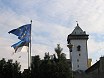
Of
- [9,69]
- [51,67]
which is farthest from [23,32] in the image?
[9,69]

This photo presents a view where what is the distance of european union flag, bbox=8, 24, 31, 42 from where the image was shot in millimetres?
40000

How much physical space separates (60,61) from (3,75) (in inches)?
462

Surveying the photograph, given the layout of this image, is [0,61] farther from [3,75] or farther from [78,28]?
[78,28]

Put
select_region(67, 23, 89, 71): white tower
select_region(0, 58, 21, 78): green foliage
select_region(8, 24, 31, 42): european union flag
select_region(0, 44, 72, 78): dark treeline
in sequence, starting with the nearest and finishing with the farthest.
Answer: select_region(8, 24, 31, 42): european union flag
select_region(0, 44, 72, 78): dark treeline
select_region(0, 58, 21, 78): green foliage
select_region(67, 23, 89, 71): white tower

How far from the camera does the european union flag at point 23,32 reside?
131 ft

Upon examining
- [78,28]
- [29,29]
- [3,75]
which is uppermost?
[78,28]

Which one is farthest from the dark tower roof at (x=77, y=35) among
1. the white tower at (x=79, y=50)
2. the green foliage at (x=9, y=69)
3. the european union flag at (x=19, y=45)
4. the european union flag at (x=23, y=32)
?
the european union flag at (x=19, y=45)

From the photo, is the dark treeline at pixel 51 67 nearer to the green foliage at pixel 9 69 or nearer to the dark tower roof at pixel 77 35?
the green foliage at pixel 9 69

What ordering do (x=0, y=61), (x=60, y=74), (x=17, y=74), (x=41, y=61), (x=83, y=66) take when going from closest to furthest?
(x=60, y=74), (x=41, y=61), (x=17, y=74), (x=0, y=61), (x=83, y=66)

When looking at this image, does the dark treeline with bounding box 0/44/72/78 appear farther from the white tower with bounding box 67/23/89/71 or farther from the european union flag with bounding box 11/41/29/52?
the white tower with bounding box 67/23/89/71

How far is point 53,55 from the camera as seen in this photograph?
4619cm

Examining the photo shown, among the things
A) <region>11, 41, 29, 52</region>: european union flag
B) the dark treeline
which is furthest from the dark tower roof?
<region>11, 41, 29, 52</region>: european union flag

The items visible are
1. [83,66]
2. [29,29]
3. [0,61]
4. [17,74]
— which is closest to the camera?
[29,29]

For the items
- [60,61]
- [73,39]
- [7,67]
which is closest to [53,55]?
[60,61]
